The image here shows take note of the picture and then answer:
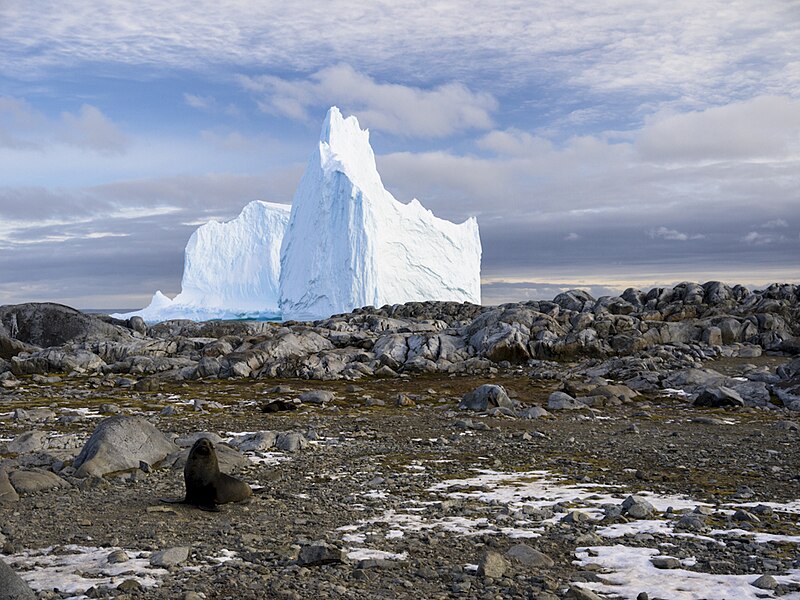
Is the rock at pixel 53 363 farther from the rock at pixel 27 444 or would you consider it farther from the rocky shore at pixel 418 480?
the rock at pixel 27 444

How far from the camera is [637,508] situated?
7.51 meters

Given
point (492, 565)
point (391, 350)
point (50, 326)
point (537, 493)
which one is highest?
point (50, 326)

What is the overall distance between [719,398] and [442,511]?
11219mm

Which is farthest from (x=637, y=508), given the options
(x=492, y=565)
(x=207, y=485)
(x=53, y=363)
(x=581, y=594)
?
A: (x=53, y=363)

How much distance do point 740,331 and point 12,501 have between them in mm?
25610

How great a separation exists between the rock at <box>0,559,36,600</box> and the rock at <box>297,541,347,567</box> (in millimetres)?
1911

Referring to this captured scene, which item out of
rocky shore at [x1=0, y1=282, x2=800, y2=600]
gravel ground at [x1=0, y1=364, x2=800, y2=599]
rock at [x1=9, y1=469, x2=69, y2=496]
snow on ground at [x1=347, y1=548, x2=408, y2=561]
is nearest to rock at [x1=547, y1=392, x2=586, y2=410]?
rocky shore at [x1=0, y1=282, x2=800, y2=600]

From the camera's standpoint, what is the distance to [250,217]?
71.2 m

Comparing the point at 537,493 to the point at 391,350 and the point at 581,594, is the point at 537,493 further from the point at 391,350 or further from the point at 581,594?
the point at 391,350

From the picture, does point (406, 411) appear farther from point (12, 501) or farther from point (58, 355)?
point (58, 355)

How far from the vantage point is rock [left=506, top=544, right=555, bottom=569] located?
597 centimetres

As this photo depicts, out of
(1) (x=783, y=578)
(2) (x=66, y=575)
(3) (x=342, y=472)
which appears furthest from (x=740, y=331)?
(2) (x=66, y=575)

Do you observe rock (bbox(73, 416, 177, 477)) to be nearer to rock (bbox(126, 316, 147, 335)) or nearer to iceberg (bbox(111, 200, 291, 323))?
rock (bbox(126, 316, 147, 335))

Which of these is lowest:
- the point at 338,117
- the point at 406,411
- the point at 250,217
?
the point at 406,411
